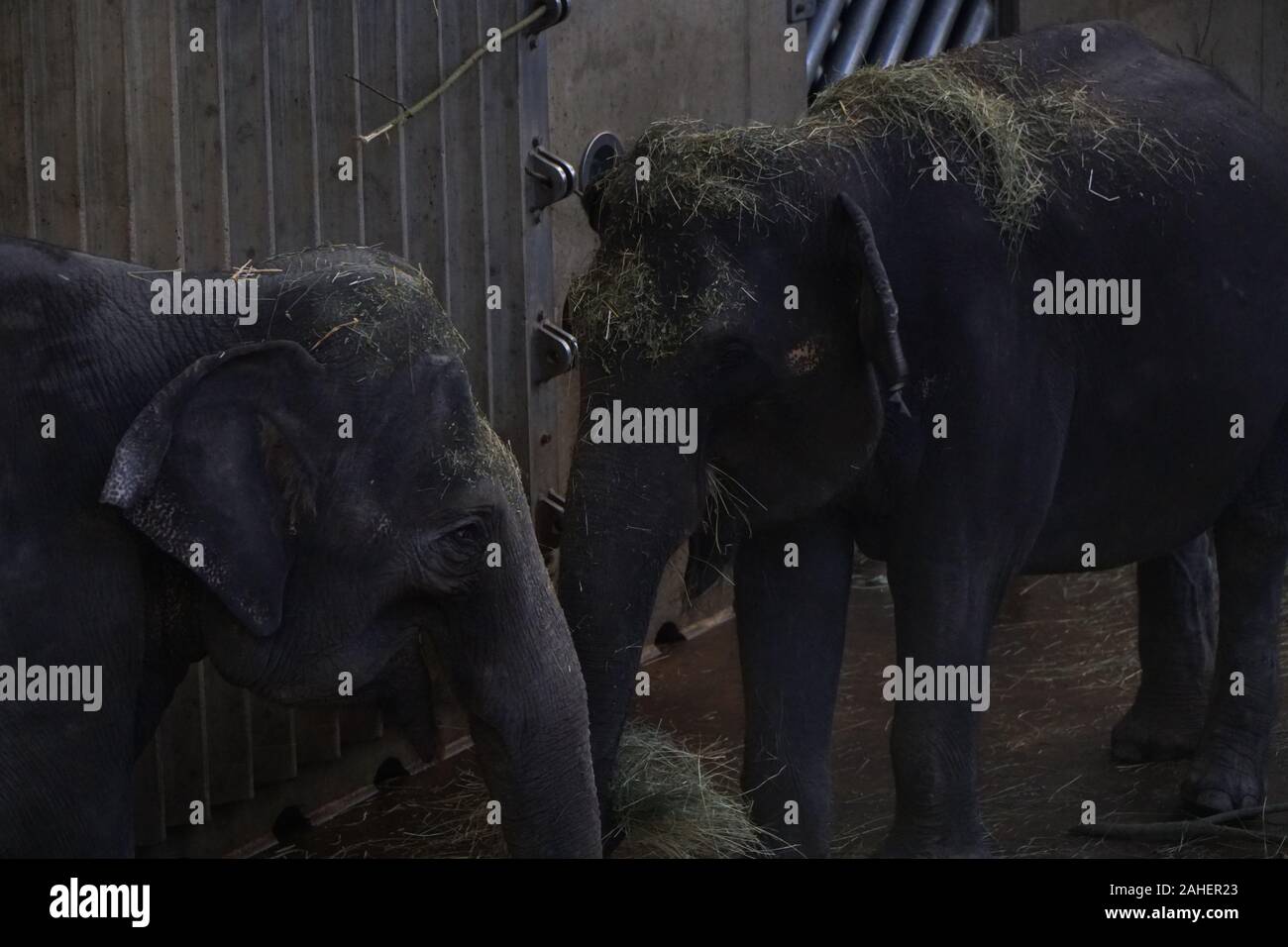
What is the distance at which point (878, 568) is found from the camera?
864 centimetres

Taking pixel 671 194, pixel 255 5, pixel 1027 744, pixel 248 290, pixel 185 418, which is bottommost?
pixel 1027 744

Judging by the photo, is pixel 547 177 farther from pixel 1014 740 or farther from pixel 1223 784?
pixel 1223 784

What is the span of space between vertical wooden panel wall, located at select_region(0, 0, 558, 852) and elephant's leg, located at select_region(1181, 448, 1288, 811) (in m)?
2.25

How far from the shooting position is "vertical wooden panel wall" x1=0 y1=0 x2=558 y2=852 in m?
4.63

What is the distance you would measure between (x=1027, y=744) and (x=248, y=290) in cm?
327

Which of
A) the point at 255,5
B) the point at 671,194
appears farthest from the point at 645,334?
the point at 255,5

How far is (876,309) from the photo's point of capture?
14.1 feet

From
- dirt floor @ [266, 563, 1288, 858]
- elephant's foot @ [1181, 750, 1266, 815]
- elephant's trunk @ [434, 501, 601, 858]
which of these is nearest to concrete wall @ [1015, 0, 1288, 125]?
dirt floor @ [266, 563, 1288, 858]

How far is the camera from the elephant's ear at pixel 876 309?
4254 millimetres

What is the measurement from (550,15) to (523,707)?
130 inches

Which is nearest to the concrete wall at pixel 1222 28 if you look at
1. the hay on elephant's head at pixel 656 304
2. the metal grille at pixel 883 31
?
the metal grille at pixel 883 31

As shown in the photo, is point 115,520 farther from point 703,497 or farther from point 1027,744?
point 1027,744

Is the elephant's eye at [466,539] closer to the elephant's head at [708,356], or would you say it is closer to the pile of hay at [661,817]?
the elephant's head at [708,356]

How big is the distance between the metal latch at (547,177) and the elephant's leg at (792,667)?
198cm
